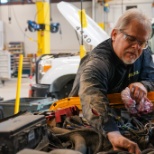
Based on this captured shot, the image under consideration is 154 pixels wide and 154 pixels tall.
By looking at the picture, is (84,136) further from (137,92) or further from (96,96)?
(137,92)

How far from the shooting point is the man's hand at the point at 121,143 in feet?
5.04

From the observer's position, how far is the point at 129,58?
2.11 metres

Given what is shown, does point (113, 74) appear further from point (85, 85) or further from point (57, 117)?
point (57, 117)

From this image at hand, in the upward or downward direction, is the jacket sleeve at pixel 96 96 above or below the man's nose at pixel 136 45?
below

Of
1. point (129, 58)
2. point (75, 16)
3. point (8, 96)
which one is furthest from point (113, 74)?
point (8, 96)

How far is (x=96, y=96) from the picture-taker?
5.95ft

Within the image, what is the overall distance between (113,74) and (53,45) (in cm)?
1525

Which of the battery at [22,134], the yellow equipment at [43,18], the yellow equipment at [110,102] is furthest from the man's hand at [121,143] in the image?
the yellow equipment at [43,18]

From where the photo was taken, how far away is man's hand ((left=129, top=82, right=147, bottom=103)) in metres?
2.08

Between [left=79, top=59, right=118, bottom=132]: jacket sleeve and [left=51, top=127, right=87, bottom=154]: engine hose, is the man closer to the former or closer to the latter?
[left=79, top=59, right=118, bottom=132]: jacket sleeve

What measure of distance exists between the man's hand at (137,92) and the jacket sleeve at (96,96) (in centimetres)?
21

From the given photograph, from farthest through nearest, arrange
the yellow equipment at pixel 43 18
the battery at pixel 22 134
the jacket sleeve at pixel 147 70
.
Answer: the yellow equipment at pixel 43 18 < the jacket sleeve at pixel 147 70 < the battery at pixel 22 134

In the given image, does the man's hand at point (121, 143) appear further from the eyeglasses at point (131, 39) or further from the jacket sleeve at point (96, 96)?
the eyeglasses at point (131, 39)

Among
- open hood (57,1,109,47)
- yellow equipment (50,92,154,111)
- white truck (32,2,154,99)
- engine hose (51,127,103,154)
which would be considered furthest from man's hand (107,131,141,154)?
open hood (57,1,109,47)
